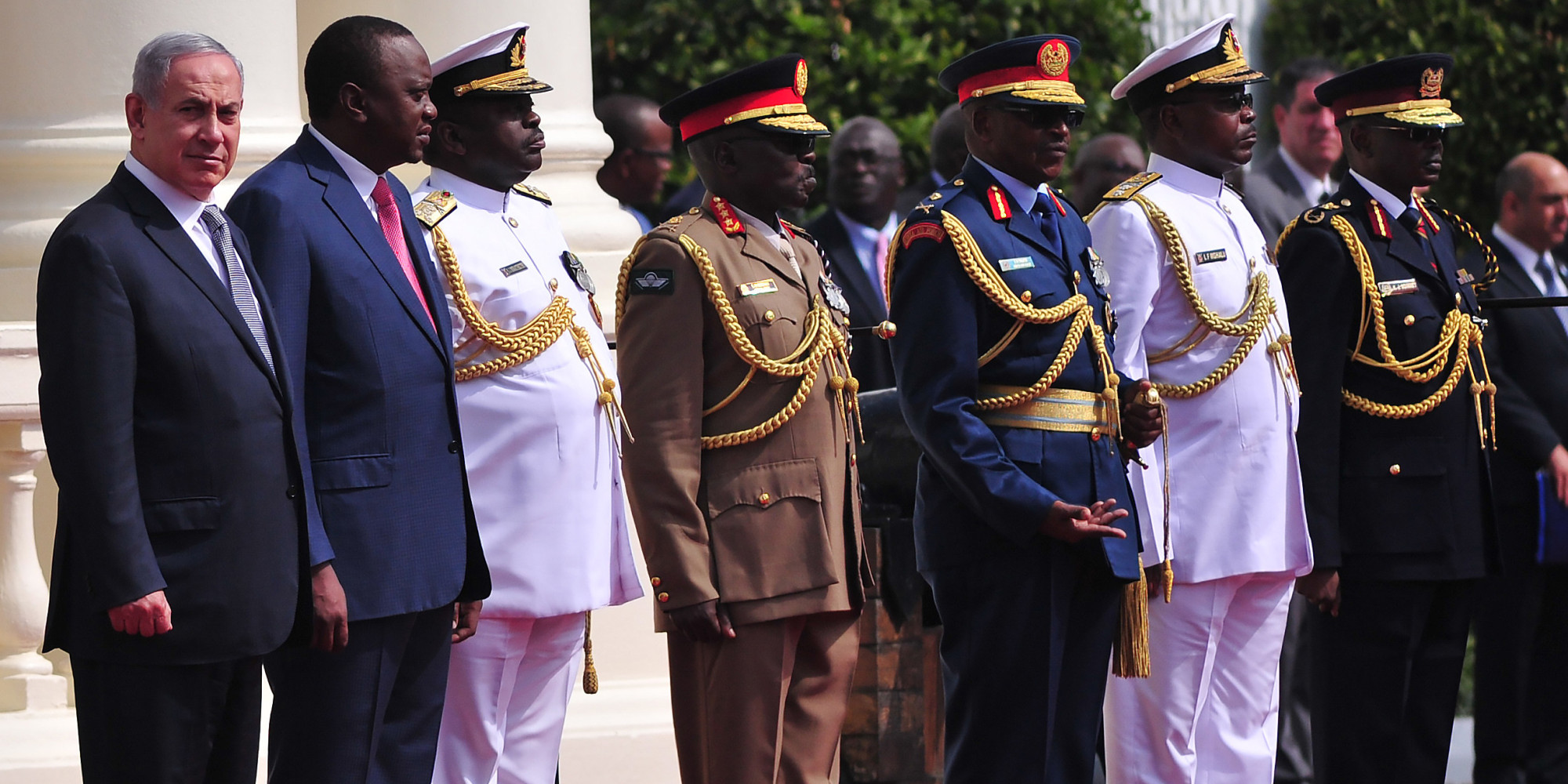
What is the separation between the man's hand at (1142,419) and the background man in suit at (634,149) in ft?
13.6

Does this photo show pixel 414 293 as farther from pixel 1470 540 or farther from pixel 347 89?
pixel 1470 540

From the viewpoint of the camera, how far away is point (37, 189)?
5.85 meters

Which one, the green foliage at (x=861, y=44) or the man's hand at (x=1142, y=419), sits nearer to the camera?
the man's hand at (x=1142, y=419)

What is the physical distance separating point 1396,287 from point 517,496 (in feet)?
7.36

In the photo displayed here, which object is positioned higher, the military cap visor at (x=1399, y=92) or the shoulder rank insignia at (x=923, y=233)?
the military cap visor at (x=1399, y=92)

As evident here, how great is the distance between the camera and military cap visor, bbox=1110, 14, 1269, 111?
5367 mm

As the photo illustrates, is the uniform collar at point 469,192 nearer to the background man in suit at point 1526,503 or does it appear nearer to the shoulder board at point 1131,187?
the shoulder board at point 1131,187

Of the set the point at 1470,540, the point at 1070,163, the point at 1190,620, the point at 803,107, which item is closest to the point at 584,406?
the point at 803,107

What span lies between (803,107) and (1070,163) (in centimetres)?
745

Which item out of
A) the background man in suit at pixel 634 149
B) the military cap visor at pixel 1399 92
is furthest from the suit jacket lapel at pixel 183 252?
the background man in suit at pixel 634 149

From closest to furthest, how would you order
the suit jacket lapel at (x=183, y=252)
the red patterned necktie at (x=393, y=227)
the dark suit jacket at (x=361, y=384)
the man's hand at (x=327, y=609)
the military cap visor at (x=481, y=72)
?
the suit jacket lapel at (x=183, y=252) < the man's hand at (x=327, y=609) < the dark suit jacket at (x=361, y=384) < the red patterned necktie at (x=393, y=227) < the military cap visor at (x=481, y=72)

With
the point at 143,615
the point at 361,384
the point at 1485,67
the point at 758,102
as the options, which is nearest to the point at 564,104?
the point at 758,102

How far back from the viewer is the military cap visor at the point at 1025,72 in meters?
4.96

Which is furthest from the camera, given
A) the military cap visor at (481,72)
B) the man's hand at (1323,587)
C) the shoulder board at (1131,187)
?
the man's hand at (1323,587)
